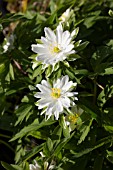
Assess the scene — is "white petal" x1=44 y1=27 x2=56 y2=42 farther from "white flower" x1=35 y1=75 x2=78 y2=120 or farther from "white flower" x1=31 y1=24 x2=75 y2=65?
"white flower" x1=35 y1=75 x2=78 y2=120

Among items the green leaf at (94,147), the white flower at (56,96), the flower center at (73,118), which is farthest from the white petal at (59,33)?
the green leaf at (94,147)

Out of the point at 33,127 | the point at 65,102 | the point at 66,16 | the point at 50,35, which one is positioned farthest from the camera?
the point at 66,16

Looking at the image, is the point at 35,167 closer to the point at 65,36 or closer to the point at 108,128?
the point at 108,128

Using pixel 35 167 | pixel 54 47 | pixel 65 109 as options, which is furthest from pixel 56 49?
pixel 35 167

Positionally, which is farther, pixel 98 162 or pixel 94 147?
pixel 98 162

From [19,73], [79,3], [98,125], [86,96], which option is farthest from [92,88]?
[79,3]

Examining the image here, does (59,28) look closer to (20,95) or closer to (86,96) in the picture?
(86,96)

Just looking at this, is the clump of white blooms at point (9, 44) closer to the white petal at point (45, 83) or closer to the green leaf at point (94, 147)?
the white petal at point (45, 83)
